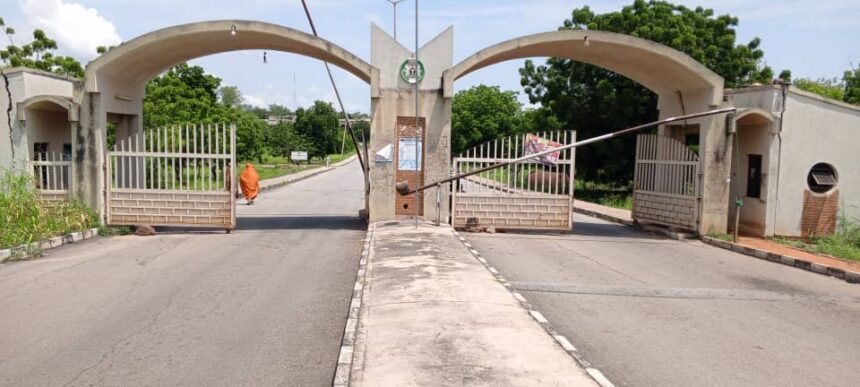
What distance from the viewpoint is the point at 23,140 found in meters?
14.7

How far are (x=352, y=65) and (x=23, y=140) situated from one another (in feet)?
24.2

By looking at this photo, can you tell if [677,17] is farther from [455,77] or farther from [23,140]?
[23,140]

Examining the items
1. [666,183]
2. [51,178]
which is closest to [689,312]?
[666,183]

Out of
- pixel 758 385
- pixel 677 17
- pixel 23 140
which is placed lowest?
pixel 758 385

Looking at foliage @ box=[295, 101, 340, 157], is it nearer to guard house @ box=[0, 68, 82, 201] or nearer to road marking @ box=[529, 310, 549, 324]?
guard house @ box=[0, 68, 82, 201]

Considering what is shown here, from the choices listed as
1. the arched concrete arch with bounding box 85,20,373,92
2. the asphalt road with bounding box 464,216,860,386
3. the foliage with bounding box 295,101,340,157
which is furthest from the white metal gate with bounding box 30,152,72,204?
the foliage with bounding box 295,101,340,157

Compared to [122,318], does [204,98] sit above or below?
above

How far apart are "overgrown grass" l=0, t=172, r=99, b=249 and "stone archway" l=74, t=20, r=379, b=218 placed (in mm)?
635

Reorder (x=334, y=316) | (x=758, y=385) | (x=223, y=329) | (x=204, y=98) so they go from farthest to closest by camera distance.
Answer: (x=204, y=98), (x=334, y=316), (x=223, y=329), (x=758, y=385)

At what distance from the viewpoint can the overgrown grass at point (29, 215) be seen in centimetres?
1198

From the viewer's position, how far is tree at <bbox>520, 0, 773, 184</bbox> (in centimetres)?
2639

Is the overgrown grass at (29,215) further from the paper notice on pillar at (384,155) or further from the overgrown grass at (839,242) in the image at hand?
the overgrown grass at (839,242)

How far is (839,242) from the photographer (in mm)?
14328

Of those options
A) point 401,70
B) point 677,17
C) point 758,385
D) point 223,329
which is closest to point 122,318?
point 223,329
